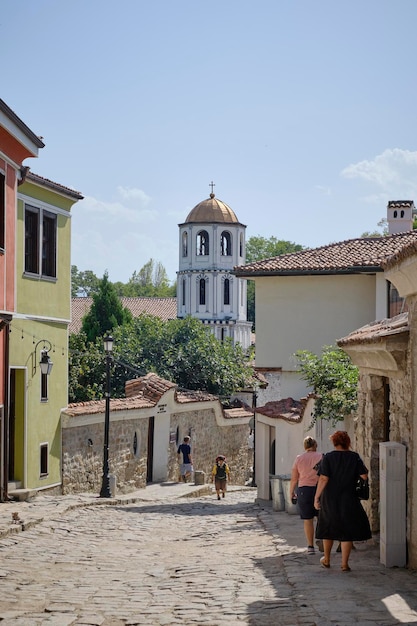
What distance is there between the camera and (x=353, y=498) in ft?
30.9

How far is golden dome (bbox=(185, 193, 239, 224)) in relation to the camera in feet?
280

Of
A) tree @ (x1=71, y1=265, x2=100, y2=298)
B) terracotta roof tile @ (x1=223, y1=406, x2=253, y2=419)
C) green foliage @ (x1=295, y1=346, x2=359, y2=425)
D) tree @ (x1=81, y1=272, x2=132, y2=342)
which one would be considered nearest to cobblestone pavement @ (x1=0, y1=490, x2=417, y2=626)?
green foliage @ (x1=295, y1=346, x2=359, y2=425)

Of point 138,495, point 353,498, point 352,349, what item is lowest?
point 138,495

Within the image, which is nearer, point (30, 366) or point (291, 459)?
point (30, 366)

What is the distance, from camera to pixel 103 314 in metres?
59.8

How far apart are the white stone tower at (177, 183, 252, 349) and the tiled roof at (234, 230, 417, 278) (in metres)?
56.5

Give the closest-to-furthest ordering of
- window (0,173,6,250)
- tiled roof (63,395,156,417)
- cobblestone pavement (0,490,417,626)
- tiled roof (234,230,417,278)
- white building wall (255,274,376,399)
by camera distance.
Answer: cobblestone pavement (0,490,417,626) → window (0,173,6,250) → tiled roof (63,395,156,417) → tiled roof (234,230,417,278) → white building wall (255,274,376,399)

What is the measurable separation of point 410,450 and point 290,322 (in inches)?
734

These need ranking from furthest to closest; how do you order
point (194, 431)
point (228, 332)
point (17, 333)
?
point (228, 332) < point (194, 431) < point (17, 333)

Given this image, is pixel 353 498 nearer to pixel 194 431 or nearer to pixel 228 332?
pixel 194 431

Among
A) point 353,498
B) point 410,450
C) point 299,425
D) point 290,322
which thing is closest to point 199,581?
point 353,498

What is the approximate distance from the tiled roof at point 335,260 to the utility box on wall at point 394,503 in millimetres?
17174

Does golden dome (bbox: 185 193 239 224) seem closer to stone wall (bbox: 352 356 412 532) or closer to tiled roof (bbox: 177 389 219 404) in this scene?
tiled roof (bbox: 177 389 219 404)

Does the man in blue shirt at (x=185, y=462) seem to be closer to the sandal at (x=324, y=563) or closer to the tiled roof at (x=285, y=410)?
the tiled roof at (x=285, y=410)
